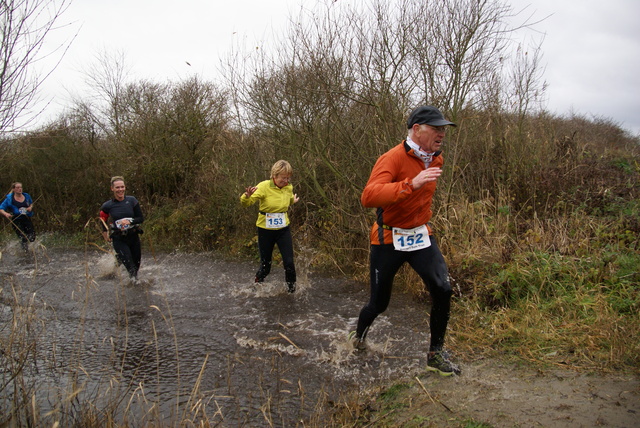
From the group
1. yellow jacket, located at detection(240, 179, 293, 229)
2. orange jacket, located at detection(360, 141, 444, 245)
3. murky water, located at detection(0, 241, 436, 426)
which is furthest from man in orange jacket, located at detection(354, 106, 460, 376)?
yellow jacket, located at detection(240, 179, 293, 229)

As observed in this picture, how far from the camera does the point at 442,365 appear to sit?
3990mm

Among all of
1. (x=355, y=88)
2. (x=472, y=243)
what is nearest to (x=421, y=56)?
(x=355, y=88)

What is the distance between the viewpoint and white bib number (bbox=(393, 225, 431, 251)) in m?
3.95

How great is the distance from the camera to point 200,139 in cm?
1590

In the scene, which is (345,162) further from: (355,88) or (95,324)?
(95,324)

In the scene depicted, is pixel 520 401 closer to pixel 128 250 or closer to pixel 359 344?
pixel 359 344

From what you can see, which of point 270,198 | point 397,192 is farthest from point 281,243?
point 397,192

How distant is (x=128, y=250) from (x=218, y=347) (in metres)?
3.54

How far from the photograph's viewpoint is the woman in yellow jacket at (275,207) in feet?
22.4

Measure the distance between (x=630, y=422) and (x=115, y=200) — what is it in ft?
24.1

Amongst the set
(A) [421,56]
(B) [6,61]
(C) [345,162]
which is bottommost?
(C) [345,162]

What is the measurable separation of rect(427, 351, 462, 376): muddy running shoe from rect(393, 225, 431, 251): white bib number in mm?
909

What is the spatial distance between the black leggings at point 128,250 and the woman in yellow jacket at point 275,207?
231cm

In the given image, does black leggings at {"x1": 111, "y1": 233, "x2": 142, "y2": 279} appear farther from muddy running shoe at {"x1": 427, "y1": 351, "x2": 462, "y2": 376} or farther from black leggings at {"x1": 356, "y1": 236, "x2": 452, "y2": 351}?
muddy running shoe at {"x1": 427, "y1": 351, "x2": 462, "y2": 376}
